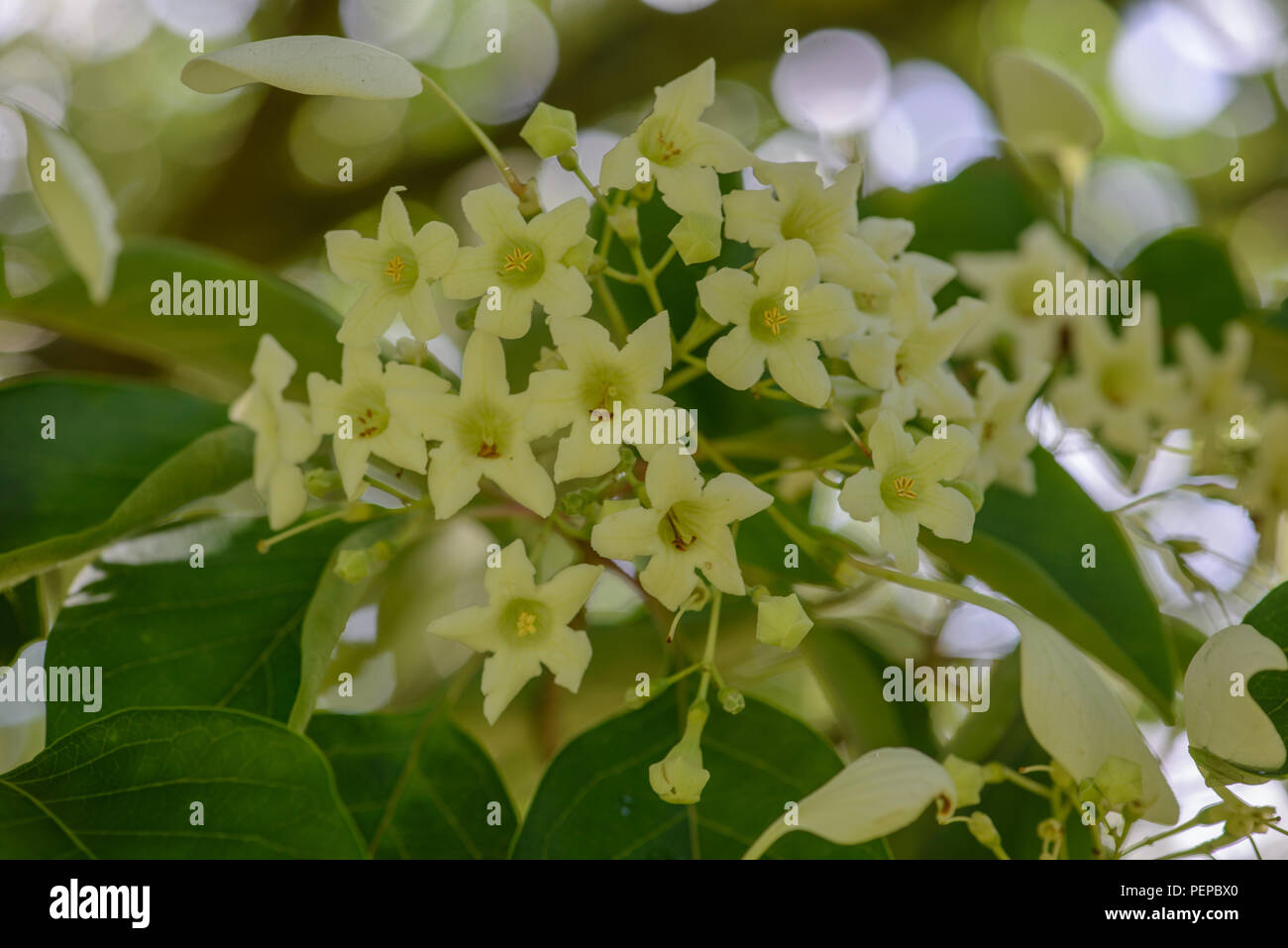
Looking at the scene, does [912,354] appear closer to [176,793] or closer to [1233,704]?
[1233,704]

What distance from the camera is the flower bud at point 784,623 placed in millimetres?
801

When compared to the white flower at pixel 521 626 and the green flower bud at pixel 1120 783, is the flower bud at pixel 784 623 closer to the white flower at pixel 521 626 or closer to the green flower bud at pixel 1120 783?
the white flower at pixel 521 626

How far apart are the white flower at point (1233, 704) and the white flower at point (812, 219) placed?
373mm

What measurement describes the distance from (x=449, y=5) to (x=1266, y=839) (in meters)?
2.37

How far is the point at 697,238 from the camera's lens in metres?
0.82

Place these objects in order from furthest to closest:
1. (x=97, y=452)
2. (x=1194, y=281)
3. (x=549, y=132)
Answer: (x=1194, y=281) < (x=97, y=452) < (x=549, y=132)

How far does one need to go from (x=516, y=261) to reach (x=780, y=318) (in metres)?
0.20

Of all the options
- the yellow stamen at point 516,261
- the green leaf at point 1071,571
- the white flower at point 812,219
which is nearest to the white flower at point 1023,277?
the green leaf at point 1071,571

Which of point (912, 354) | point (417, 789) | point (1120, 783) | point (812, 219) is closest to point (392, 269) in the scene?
point (812, 219)

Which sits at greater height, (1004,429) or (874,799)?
(1004,429)

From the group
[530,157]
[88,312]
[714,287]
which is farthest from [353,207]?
[714,287]

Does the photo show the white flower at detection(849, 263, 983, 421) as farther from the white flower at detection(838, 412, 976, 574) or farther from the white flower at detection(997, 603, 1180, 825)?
the white flower at detection(997, 603, 1180, 825)

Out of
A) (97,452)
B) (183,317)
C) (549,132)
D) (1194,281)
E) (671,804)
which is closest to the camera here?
(549,132)

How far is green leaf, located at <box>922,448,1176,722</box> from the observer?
3.39ft
